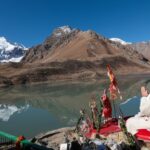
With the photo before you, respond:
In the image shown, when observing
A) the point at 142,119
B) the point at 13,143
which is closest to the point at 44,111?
the point at 13,143

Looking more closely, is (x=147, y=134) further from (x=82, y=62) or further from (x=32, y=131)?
(x=82, y=62)

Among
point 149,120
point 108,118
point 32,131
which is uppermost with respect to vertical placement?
point 32,131

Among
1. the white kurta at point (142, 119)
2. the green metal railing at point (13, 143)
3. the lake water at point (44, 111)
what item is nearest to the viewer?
the green metal railing at point (13, 143)

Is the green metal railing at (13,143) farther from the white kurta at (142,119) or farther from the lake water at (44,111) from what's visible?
the lake water at (44,111)

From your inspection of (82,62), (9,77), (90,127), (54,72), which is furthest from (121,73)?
(90,127)

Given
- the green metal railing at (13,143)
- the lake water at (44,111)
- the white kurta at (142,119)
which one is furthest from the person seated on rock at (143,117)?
the lake water at (44,111)

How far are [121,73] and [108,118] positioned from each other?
157 m

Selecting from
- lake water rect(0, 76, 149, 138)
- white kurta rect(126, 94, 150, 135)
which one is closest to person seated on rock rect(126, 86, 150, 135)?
white kurta rect(126, 94, 150, 135)

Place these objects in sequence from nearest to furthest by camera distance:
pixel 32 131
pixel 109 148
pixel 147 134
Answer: pixel 109 148 → pixel 147 134 → pixel 32 131

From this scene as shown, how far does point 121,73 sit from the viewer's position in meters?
174

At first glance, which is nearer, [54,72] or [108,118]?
[108,118]

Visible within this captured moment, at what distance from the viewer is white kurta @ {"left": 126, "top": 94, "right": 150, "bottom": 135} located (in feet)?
45.7

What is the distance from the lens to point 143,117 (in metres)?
14.4

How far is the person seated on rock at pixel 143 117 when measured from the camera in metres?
13.9
